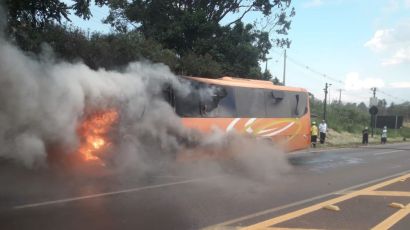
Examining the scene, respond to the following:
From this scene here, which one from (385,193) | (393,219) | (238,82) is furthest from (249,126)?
(393,219)

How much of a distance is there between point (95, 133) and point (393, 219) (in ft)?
22.1

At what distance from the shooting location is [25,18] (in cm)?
1298

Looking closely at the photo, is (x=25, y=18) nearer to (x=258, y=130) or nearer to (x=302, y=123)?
(x=258, y=130)

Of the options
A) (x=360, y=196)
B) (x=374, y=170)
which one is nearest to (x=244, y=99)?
(x=374, y=170)

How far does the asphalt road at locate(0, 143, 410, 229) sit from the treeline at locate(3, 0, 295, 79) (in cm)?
344

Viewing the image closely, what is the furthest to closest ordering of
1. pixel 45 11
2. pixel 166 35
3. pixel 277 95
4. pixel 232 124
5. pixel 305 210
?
pixel 166 35
pixel 277 95
pixel 232 124
pixel 45 11
pixel 305 210

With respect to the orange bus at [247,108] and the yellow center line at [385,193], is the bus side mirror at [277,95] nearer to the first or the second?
the orange bus at [247,108]

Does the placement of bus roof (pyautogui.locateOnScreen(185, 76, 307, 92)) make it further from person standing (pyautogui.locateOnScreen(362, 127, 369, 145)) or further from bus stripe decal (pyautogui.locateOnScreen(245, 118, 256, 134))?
person standing (pyautogui.locateOnScreen(362, 127, 369, 145))

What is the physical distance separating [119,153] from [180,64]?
9.01m

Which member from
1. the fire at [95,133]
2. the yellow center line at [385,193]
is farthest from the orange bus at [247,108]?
the yellow center line at [385,193]

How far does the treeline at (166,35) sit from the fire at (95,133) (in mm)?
1767

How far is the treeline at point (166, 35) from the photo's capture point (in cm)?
1358

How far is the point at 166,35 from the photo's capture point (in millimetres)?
25609

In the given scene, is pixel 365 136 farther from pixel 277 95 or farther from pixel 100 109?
pixel 100 109
